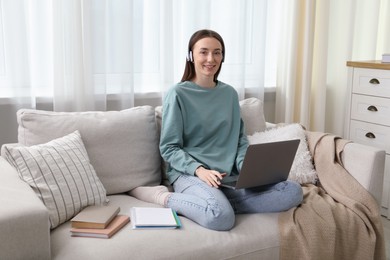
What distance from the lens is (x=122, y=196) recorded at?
2.18 m

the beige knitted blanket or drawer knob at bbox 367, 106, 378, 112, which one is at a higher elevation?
drawer knob at bbox 367, 106, 378, 112

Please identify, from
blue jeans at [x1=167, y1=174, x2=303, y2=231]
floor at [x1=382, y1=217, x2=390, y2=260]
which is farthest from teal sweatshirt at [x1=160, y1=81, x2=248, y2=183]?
floor at [x1=382, y1=217, x2=390, y2=260]

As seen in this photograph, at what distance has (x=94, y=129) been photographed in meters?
2.18

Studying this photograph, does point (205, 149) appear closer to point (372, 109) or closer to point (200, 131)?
point (200, 131)

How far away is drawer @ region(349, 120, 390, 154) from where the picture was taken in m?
2.90

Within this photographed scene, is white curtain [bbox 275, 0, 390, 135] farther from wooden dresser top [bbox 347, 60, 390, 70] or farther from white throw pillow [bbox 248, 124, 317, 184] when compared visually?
white throw pillow [bbox 248, 124, 317, 184]

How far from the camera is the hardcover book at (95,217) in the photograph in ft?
5.68

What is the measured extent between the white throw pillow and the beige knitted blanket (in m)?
0.05

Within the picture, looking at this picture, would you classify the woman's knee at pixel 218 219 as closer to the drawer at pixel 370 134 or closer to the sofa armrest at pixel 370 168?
the sofa armrest at pixel 370 168

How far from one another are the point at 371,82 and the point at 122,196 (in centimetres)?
173

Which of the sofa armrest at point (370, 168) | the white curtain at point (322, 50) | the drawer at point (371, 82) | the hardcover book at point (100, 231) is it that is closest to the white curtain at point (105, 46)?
the white curtain at point (322, 50)

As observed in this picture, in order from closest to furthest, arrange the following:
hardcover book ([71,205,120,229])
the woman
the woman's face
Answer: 1. hardcover book ([71,205,120,229])
2. the woman
3. the woman's face

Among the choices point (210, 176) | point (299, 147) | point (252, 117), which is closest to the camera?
point (210, 176)

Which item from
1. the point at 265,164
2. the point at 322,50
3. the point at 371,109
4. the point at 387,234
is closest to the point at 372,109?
the point at 371,109
